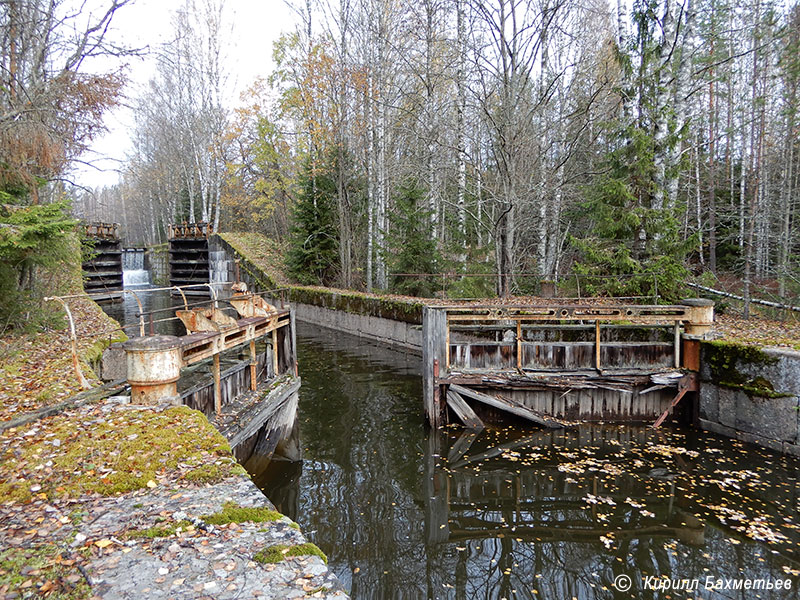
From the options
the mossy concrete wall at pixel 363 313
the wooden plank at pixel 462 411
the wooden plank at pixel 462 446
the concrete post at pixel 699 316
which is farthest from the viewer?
the mossy concrete wall at pixel 363 313

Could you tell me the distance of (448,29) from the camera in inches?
767

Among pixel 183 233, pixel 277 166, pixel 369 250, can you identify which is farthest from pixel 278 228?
pixel 369 250

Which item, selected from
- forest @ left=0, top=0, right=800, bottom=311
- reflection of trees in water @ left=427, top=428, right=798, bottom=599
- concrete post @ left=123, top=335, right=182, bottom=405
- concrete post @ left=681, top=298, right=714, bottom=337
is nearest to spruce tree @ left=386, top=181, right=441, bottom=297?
forest @ left=0, top=0, right=800, bottom=311

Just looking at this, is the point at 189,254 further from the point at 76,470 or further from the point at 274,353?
the point at 76,470

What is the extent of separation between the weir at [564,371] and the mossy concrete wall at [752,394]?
38cm

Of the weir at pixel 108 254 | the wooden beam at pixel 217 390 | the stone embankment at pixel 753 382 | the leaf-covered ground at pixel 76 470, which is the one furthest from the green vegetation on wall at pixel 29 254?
the weir at pixel 108 254

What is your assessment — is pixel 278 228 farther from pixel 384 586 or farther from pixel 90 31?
pixel 384 586

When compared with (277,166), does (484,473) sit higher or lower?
lower

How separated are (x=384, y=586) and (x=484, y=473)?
302 cm

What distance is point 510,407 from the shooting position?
9.51 metres

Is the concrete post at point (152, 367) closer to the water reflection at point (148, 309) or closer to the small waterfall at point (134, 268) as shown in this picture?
the water reflection at point (148, 309)

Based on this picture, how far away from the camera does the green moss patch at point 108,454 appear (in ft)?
12.7

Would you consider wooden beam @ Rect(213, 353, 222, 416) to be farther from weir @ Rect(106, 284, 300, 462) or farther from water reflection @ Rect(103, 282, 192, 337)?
water reflection @ Rect(103, 282, 192, 337)

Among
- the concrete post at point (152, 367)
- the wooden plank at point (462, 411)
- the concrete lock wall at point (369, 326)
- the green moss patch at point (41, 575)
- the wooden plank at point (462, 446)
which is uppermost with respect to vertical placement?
the concrete post at point (152, 367)
